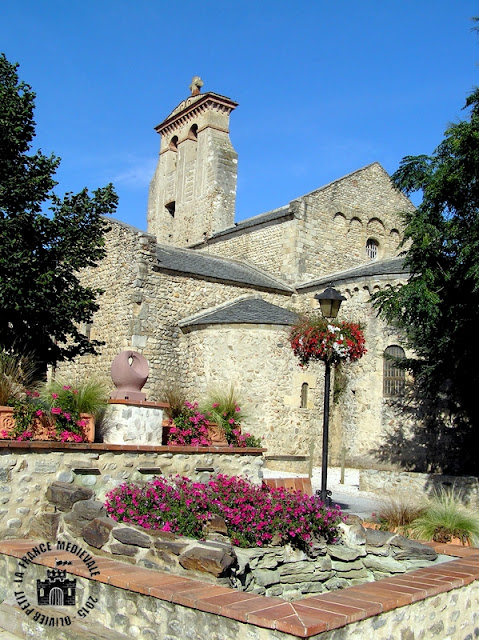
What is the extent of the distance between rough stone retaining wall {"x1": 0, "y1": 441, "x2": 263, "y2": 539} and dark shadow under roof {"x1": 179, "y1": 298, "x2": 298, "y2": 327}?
Result: 1081 centimetres

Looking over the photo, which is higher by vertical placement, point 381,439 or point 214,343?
point 214,343

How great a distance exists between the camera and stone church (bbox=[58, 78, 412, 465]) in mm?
19969

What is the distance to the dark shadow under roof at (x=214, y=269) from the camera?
21938 mm

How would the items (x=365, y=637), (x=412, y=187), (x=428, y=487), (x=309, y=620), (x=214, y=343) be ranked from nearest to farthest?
(x=309, y=620)
(x=365, y=637)
(x=412, y=187)
(x=428, y=487)
(x=214, y=343)

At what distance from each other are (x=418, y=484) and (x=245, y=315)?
7605 mm

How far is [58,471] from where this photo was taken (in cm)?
766

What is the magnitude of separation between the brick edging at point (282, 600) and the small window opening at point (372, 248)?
23.0m

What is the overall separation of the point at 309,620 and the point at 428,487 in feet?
37.3

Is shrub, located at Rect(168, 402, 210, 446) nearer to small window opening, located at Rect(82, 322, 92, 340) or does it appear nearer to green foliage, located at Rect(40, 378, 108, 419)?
green foliage, located at Rect(40, 378, 108, 419)

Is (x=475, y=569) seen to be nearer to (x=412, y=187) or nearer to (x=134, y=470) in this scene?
(x=134, y=470)

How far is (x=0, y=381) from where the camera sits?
780 centimetres

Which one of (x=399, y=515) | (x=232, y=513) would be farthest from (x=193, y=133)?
(x=232, y=513)

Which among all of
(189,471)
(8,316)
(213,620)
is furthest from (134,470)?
(8,316)

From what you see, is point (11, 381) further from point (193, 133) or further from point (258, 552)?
point (193, 133)
